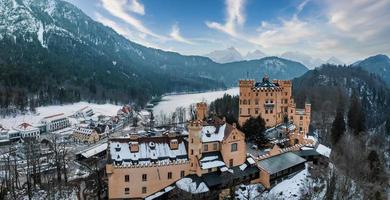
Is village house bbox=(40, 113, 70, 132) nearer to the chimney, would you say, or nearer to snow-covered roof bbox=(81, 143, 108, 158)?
snow-covered roof bbox=(81, 143, 108, 158)

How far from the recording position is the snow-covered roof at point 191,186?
37094mm

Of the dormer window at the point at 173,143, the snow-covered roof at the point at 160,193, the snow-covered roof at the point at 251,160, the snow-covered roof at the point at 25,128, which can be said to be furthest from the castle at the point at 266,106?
the snow-covered roof at the point at 25,128

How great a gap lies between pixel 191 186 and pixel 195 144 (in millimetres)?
5264

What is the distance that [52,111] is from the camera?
13625 centimetres

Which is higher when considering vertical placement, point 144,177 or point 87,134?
point 144,177

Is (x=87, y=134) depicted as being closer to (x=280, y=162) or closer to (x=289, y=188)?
(x=280, y=162)

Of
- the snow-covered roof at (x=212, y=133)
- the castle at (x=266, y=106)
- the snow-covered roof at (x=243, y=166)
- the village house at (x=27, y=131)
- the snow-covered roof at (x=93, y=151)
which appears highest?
the castle at (x=266, y=106)

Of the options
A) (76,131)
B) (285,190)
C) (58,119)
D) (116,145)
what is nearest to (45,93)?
(58,119)

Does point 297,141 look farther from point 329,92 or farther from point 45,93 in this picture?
point 45,93

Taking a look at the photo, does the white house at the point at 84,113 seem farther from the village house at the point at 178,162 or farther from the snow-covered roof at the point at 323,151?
the snow-covered roof at the point at 323,151

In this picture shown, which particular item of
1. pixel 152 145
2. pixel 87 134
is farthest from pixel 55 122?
pixel 152 145

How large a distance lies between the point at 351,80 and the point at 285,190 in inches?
5458

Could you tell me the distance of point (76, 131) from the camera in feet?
319

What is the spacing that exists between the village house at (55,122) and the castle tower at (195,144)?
3343 inches
